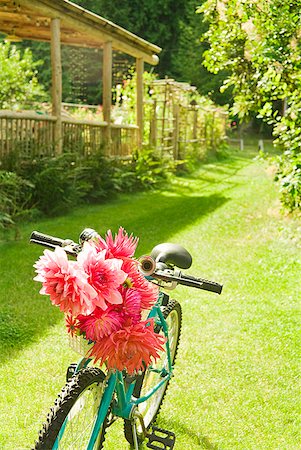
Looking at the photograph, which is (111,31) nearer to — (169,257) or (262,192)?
(262,192)

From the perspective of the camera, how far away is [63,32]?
12484mm

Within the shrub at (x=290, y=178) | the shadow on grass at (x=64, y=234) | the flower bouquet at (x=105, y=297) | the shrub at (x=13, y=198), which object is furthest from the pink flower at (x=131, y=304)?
the shrub at (x=13, y=198)

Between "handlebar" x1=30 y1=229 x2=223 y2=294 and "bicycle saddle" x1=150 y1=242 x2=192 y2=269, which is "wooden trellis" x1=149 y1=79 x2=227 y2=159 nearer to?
"bicycle saddle" x1=150 y1=242 x2=192 y2=269

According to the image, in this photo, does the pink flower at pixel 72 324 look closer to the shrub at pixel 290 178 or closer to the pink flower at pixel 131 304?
the pink flower at pixel 131 304

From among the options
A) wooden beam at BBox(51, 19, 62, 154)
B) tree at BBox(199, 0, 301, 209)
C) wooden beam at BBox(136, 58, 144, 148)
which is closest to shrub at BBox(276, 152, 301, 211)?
tree at BBox(199, 0, 301, 209)

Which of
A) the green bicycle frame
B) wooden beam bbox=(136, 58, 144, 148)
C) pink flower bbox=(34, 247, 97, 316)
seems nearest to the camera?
pink flower bbox=(34, 247, 97, 316)

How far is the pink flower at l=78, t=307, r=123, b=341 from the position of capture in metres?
2.17

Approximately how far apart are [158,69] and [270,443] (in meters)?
34.1

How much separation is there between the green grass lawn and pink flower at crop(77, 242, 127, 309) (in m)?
1.68

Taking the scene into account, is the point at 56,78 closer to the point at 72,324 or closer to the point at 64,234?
the point at 64,234

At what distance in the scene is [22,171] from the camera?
31.7 feet

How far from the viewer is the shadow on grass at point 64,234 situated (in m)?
5.15

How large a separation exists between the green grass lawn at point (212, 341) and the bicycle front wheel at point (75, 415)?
1.06 m

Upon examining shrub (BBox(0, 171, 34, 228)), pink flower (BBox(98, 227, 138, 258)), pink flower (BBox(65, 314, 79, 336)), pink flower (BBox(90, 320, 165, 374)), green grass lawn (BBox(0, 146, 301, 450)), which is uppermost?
pink flower (BBox(98, 227, 138, 258))
